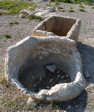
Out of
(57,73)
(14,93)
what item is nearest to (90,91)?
(57,73)

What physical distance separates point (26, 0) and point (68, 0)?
3539mm

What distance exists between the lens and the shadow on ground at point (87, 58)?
200 inches

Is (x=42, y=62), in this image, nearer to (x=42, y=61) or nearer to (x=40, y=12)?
(x=42, y=61)

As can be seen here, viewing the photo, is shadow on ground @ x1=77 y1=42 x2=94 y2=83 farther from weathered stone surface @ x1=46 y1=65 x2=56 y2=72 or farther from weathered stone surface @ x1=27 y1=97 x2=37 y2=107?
weathered stone surface @ x1=27 y1=97 x2=37 y2=107

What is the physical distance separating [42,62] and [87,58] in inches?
71.2

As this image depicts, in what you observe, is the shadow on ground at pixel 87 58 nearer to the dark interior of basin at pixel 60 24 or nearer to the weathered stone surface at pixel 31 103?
the dark interior of basin at pixel 60 24

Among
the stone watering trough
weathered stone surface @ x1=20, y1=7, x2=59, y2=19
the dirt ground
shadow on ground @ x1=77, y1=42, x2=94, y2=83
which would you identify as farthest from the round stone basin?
weathered stone surface @ x1=20, y1=7, x2=59, y2=19

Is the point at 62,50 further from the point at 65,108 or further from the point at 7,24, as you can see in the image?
the point at 7,24

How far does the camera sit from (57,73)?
482 centimetres

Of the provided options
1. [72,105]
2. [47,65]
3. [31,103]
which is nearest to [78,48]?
[47,65]

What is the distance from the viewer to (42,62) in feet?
16.3

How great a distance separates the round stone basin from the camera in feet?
13.2

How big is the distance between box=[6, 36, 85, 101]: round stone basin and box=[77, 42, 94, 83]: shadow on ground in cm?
76

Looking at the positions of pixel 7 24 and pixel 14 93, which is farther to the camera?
pixel 7 24
